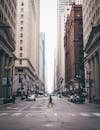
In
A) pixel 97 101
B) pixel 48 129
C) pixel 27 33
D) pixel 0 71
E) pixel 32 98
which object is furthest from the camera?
pixel 27 33

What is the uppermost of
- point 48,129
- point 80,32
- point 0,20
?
point 80,32

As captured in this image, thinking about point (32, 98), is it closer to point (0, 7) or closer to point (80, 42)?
point (0, 7)

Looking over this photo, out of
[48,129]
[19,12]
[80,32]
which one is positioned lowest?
[48,129]

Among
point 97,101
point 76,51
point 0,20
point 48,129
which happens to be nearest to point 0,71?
point 0,20

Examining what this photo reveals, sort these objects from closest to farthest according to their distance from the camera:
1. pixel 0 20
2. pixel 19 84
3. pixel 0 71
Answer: pixel 0 20 → pixel 0 71 → pixel 19 84

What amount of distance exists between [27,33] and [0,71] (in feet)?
240

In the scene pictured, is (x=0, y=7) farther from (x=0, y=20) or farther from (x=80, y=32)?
(x=80, y=32)

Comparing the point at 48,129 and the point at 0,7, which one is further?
the point at 0,7

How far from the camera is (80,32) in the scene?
138m

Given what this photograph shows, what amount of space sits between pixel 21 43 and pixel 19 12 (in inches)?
645

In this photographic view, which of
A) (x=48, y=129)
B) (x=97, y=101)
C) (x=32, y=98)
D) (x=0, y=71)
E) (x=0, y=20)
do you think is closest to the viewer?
(x=48, y=129)

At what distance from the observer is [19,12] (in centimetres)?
14488

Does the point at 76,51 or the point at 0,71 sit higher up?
the point at 76,51

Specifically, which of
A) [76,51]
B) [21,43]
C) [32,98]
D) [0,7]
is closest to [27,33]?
[21,43]
